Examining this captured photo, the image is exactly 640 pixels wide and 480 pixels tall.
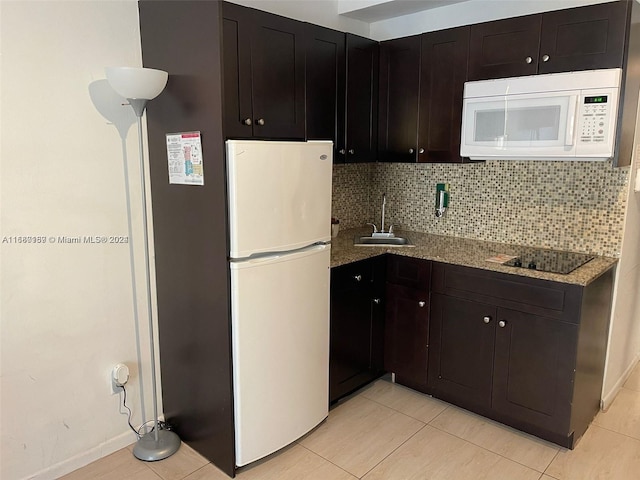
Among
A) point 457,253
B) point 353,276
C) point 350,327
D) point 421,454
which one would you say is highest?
point 457,253

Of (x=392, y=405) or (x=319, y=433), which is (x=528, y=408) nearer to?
(x=392, y=405)

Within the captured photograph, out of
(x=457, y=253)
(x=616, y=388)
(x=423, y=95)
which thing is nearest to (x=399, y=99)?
(x=423, y=95)

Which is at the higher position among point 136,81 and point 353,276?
point 136,81

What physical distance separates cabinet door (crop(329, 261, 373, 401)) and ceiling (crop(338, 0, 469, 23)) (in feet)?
5.35

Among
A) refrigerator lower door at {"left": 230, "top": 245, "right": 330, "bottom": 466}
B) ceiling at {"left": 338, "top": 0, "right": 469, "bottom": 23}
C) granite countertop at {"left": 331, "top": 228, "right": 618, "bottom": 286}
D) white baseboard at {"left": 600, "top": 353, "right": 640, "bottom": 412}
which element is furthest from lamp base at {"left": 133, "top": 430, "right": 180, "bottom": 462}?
ceiling at {"left": 338, "top": 0, "right": 469, "bottom": 23}

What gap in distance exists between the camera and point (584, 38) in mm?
2357

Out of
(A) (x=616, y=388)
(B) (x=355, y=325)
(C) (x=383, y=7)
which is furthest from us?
(C) (x=383, y=7)

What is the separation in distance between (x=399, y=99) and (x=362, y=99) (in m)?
0.27

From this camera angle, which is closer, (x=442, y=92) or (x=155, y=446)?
(x=155, y=446)

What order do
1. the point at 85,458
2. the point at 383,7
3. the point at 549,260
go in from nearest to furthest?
1. the point at 85,458
2. the point at 549,260
3. the point at 383,7

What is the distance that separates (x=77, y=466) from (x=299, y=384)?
44.8 inches

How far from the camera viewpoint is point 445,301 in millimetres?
2787

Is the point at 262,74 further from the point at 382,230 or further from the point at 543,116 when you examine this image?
the point at 382,230

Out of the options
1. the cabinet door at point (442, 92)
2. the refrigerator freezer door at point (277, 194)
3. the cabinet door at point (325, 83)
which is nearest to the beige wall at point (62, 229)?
the refrigerator freezer door at point (277, 194)
